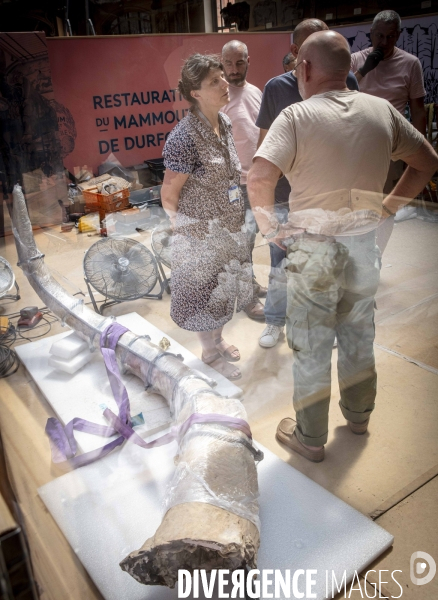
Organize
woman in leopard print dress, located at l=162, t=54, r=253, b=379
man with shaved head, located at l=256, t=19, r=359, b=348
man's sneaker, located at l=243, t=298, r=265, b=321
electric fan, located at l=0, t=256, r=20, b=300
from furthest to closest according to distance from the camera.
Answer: electric fan, located at l=0, t=256, r=20, b=300
man's sneaker, located at l=243, t=298, r=265, b=321
woman in leopard print dress, located at l=162, t=54, r=253, b=379
man with shaved head, located at l=256, t=19, r=359, b=348

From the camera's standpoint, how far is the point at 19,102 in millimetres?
1312

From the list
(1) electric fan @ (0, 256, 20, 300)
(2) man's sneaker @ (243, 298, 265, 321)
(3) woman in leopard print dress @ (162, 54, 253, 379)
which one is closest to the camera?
(3) woman in leopard print dress @ (162, 54, 253, 379)

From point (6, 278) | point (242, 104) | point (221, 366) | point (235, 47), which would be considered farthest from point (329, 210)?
point (6, 278)

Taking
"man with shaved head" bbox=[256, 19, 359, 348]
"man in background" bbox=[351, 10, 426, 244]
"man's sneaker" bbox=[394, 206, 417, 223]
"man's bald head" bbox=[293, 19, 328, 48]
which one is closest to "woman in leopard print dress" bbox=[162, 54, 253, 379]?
"man with shaved head" bbox=[256, 19, 359, 348]

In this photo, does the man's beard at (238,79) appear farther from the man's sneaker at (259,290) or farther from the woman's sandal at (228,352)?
the woman's sandal at (228,352)

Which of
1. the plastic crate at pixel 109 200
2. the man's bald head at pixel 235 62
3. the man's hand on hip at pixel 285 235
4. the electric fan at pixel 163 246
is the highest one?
the man's bald head at pixel 235 62

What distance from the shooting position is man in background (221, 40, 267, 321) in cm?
127

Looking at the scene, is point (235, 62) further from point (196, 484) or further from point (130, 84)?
point (196, 484)

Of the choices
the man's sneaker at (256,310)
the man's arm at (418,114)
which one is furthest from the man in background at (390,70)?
the man's sneaker at (256,310)

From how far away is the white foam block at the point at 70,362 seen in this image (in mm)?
1915

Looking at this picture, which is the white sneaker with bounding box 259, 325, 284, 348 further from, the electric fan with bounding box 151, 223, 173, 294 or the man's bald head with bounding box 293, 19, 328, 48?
the man's bald head with bounding box 293, 19, 328, 48

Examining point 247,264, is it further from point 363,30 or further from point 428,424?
point 428,424

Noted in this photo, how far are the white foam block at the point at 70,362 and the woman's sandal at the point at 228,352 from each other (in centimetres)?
55

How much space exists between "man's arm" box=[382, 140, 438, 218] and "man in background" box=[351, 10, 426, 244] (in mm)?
80
